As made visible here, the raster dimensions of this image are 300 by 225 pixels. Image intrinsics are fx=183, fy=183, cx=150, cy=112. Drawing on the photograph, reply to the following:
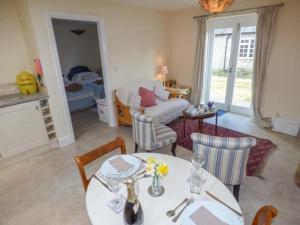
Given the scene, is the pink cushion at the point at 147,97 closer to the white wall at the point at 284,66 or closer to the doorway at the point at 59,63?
the doorway at the point at 59,63

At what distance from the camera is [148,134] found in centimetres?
239

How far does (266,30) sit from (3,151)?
4823 mm

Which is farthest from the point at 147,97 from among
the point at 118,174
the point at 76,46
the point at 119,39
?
the point at 76,46

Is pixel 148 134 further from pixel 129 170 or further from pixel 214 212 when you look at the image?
pixel 214 212

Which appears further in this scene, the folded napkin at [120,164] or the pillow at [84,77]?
the pillow at [84,77]

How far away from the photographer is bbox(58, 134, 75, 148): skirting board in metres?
3.19

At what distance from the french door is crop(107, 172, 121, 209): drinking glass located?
3.74 m

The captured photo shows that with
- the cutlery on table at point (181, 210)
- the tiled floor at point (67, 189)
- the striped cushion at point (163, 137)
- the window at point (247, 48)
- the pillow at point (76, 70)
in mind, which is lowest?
→ the tiled floor at point (67, 189)

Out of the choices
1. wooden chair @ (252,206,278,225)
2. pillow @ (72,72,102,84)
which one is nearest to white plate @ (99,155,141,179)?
wooden chair @ (252,206,278,225)

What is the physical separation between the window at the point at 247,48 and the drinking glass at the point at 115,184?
385 cm

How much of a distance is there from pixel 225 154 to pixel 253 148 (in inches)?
62.6

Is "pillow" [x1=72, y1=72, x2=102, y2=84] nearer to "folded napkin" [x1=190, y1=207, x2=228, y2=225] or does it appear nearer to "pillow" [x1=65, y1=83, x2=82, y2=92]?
"pillow" [x1=65, y1=83, x2=82, y2=92]

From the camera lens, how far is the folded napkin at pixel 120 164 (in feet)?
4.49

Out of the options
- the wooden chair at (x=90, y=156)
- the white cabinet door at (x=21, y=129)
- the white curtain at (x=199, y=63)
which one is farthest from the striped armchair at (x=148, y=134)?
the white curtain at (x=199, y=63)
